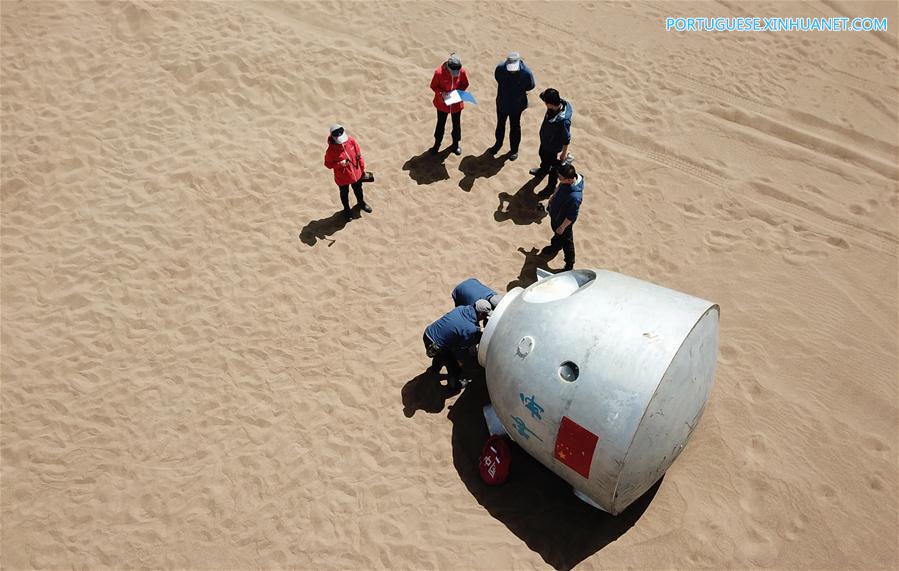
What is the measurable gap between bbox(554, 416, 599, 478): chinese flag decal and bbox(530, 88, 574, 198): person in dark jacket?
4.96m

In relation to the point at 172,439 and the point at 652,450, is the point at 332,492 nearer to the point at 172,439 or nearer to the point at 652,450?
the point at 172,439

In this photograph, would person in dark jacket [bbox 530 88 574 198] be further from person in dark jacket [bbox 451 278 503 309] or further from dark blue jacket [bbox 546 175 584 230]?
person in dark jacket [bbox 451 278 503 309]

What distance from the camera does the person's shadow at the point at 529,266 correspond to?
29.8 ft

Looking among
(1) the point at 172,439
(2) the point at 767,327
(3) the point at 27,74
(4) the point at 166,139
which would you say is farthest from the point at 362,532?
(3) the point at 27,74

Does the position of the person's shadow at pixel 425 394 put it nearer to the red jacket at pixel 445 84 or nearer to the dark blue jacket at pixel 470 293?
the dark blue jacket at pixel 470 293

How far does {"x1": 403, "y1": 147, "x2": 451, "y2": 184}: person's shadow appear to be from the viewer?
10523mm

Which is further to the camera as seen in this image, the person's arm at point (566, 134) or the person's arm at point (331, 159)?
the person's arm at point (566, 134)

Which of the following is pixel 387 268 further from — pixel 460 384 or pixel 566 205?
pixel 566 205

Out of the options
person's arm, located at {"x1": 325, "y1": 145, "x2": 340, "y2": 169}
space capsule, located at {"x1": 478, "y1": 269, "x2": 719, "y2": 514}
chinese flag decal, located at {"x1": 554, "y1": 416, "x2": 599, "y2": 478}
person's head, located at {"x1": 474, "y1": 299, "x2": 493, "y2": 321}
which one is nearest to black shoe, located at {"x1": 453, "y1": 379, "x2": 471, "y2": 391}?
person's head, located at {"x1": 474, "y1": 299, "x2": 493, "y2": 321}

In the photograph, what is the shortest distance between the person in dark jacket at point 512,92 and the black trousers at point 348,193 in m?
2.56

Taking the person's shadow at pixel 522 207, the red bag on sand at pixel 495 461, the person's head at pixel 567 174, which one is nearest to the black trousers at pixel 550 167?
the person's shadow at pixel 522 207

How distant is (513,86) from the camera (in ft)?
32.1

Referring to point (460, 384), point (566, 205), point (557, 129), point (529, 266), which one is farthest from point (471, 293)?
point (557, 129)

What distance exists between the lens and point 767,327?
8469 millimetres
